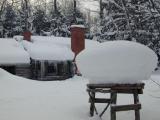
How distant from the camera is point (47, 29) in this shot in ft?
167

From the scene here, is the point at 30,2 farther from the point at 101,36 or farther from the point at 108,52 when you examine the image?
the point at 108,52

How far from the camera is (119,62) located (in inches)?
365

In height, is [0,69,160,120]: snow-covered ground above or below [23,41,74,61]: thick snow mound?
above

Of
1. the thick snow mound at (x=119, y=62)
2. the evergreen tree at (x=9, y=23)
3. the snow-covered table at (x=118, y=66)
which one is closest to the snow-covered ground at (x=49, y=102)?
the snow-covered table at (x=118, y=66)

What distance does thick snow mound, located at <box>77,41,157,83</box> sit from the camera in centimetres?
928

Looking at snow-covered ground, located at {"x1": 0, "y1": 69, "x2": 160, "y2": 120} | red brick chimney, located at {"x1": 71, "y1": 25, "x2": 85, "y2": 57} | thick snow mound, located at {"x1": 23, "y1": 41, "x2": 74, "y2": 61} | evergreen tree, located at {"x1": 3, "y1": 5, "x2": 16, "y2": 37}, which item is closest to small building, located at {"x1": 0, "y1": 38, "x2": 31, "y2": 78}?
thick snow mound, located at {"x1": 23, "y1": 41, "x2": 74, "y2": 61}

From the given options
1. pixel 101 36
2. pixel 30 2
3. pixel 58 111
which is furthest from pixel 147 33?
pixel 30 2

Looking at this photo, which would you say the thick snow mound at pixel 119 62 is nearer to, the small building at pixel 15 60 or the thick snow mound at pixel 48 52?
the small building at pixel 15 60

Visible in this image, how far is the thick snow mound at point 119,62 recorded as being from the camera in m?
9.28

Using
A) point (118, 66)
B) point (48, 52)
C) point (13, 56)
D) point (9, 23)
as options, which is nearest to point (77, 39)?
point (48, 52)

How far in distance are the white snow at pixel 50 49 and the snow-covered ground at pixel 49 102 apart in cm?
1195

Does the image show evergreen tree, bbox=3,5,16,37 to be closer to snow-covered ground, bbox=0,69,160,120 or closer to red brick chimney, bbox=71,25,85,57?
red brick chimney, bbox=71,25,85,57

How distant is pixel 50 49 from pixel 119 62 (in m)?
20.3

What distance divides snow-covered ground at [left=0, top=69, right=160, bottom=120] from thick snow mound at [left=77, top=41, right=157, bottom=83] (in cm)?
139
